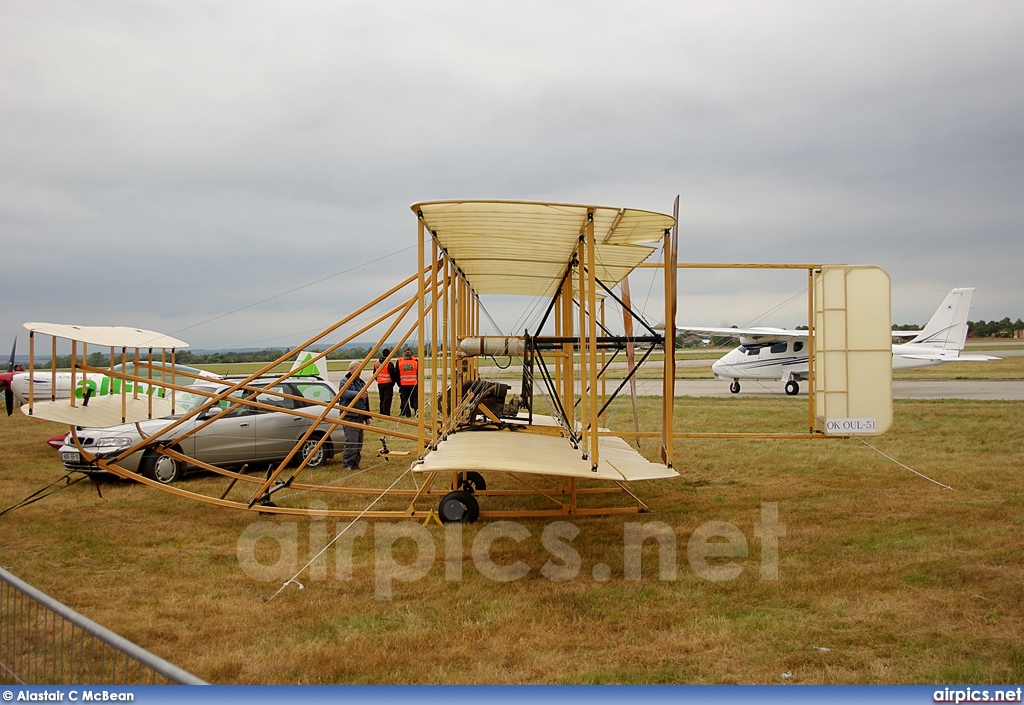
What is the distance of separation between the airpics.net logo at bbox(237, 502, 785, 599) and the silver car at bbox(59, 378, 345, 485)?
2.53 meters

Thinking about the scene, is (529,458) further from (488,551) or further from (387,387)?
(387,387)

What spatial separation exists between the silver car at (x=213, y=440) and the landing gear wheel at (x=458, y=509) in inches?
111

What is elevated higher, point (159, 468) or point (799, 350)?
point (799, 350)

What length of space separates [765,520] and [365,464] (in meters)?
6.79

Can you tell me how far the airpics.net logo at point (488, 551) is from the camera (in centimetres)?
572

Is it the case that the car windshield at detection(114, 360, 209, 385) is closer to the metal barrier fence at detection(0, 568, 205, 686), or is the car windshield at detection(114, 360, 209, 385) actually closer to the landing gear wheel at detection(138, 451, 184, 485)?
the landing gear wheel at detection(138, 451, 184, 485)

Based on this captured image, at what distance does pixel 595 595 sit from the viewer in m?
5.20

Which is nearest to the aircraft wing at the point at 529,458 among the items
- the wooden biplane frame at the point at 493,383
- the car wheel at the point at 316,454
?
the wooden biplane frame at the point at 493,383

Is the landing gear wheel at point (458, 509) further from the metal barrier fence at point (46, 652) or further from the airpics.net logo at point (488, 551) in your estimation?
the metal barrier fence at point (46, 652)

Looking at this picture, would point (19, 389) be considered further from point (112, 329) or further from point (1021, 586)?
point (1021, 586)

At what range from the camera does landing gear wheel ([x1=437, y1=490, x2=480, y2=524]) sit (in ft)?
→ 23.4

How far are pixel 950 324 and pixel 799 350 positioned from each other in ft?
20.7

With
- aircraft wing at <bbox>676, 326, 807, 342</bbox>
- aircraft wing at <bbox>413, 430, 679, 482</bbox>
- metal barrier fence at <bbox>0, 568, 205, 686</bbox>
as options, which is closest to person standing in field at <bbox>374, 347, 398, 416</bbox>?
aircraft wing at <bbox>413, 430, 679, 482</bbox>

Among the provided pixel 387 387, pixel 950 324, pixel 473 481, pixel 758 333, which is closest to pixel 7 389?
pixel 387 387
